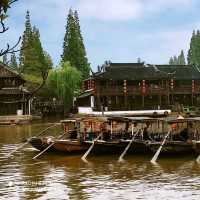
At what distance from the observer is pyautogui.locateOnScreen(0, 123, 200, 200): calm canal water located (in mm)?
15742

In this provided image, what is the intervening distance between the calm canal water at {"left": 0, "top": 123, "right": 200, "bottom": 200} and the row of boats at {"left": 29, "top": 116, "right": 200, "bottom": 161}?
575 mm

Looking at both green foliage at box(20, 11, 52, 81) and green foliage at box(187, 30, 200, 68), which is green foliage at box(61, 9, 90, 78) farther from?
green foliage at box(187, 30, 200, 68)

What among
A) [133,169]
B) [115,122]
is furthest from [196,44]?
[133,169]

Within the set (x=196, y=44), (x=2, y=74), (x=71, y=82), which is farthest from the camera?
(x=196, y=44)

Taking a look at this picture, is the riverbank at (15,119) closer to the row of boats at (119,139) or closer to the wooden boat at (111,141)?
the row of boats at (119,139)

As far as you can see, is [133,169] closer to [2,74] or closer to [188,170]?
[188,170]

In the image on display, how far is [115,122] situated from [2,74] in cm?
3709

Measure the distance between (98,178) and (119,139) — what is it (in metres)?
7.76

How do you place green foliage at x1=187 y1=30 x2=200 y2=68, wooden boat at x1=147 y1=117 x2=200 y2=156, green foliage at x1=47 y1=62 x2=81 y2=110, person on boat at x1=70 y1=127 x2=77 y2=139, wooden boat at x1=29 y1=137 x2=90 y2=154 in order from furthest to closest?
green foliage at x1=187 y1=30 x2=200 y2=68, green foliage at x1=47 y1=62 x2=81 y2=110, person on boat at x1=70 y1=127 x2=77 y2=139, wooden boat at x1=29 y1=137 x2=90 y2=154, wooden boat at x1=147 y1=117 x2=200 y2=156

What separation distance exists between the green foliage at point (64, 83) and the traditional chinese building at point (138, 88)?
3.52 m

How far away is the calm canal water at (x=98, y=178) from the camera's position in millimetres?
15742

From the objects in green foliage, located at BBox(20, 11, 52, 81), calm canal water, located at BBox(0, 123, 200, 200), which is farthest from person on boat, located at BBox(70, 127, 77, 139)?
green foliage, located at BBox(20, 11, 52, 81)

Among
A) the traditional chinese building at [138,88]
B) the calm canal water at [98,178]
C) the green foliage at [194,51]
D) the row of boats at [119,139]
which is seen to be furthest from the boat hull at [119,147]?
the green foliage at [194,51]

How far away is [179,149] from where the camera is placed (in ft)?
80.3
